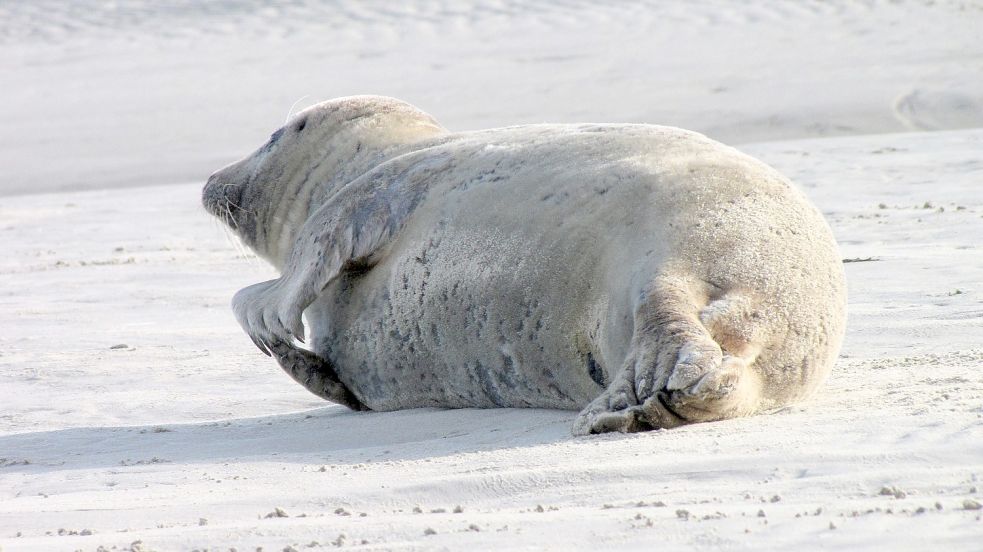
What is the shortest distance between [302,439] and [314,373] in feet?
2.05

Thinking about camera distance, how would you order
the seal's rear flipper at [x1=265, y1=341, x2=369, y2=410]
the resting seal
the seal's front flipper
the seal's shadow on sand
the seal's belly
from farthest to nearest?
the seal's rear flipper at [x1=265, y1=341, x2=369, y2=410], the seal's front flipper, the seal's belly, the seal's shadow on sand, the resting seal

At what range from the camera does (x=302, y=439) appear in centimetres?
407

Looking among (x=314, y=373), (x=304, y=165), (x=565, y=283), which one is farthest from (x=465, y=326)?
(x=304, y=165)

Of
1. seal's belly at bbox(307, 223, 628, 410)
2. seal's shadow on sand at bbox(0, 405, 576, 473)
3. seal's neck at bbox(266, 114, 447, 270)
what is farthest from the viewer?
seal's neck at bbox(266, 114, 447, 270)

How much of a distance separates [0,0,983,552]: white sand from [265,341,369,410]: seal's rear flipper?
0.14 metres

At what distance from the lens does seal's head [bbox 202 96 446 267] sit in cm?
539

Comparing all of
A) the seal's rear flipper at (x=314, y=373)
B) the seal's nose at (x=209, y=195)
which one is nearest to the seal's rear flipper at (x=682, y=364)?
the seal's rear flipper at (x=314, y=373)

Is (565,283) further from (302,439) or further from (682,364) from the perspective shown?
(302,439)

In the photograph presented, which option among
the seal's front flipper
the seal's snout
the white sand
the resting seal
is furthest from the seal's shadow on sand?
the seal's snout

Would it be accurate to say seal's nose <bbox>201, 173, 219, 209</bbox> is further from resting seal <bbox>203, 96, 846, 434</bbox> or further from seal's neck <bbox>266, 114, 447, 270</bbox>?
resting seal <bbox>203, 96, 846, 434</bbox>

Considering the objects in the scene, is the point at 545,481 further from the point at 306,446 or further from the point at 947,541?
the point at 306,446

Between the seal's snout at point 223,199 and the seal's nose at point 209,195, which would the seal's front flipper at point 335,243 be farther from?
the seal's nose at point 209,195

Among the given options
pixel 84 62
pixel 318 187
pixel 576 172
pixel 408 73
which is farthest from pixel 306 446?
pixel 84 62

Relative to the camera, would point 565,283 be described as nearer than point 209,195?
Yes
